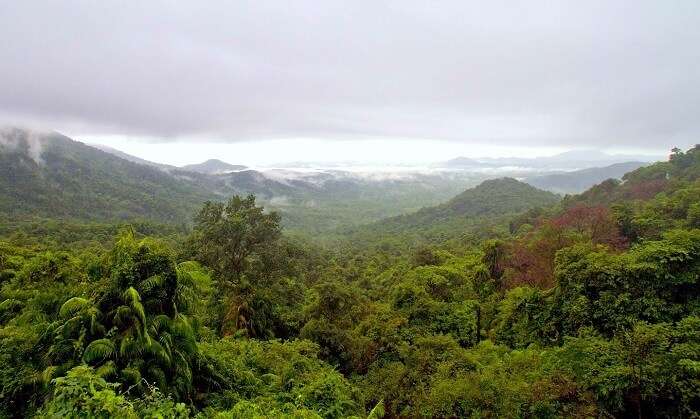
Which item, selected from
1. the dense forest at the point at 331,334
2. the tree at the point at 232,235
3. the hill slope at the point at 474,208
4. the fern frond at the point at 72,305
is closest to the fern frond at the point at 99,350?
the dense forest at the point at 331,334

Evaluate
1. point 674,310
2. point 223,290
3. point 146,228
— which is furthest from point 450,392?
point 146,228

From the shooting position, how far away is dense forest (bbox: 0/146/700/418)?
312 inches

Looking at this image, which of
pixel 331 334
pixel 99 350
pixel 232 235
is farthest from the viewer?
pixel 232 235

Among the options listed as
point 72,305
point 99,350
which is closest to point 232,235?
point 72,305

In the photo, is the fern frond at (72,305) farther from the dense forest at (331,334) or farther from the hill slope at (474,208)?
the hill slope at (474,208)

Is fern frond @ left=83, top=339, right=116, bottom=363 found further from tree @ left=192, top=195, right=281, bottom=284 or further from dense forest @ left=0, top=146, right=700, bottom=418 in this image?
tree @ left=192, top=195, right=281, bottom=284

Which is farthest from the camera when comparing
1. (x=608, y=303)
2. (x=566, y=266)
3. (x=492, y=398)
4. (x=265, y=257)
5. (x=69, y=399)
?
(x=265, y=257)

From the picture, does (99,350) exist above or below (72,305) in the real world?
below

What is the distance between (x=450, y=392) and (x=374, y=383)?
16.0 ft

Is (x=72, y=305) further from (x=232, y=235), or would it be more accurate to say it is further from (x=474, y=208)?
(x=474, y=208)

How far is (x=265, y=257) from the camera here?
27.5 meters

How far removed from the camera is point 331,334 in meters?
19.4

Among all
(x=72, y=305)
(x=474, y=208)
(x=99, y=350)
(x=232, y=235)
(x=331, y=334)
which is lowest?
(x=474, y=208)

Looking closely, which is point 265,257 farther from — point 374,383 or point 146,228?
point 146,228
